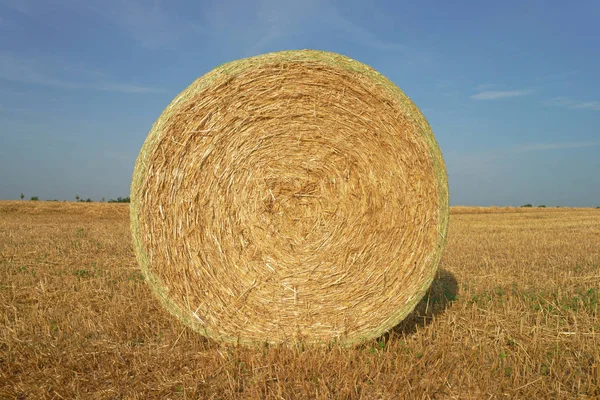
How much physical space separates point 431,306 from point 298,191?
211 centimetres

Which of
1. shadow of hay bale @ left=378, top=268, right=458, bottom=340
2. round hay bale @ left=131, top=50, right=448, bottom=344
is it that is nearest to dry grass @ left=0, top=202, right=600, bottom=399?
shadow of hay bale @ left=378, top=268, right=458, bottom=340

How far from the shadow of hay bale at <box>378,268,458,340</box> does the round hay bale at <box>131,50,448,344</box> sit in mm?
568

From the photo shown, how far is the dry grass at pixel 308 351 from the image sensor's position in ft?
10.4

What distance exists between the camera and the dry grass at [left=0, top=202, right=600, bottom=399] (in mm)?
3168

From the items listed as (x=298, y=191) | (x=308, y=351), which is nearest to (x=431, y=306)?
(x=308, y=351)

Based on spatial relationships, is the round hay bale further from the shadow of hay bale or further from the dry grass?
the shadow of hay bale

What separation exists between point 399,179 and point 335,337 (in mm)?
1436

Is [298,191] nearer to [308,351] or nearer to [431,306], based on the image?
[308,351]

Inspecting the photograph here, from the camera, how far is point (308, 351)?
12.0ft

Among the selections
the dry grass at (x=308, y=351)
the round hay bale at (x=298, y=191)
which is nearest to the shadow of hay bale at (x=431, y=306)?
the dry grass at (x=308, y=351)

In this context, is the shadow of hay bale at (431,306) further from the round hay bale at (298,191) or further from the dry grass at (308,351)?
the round hay bale at (298,191)

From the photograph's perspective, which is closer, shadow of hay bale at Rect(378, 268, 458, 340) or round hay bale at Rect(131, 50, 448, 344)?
round hay bale at Rect(131, 50, 448, 344)

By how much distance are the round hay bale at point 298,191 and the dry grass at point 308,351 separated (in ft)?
0.99

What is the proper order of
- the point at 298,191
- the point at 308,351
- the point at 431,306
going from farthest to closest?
the point at 431,306 < the point at 298,191 < the point at 308,351
